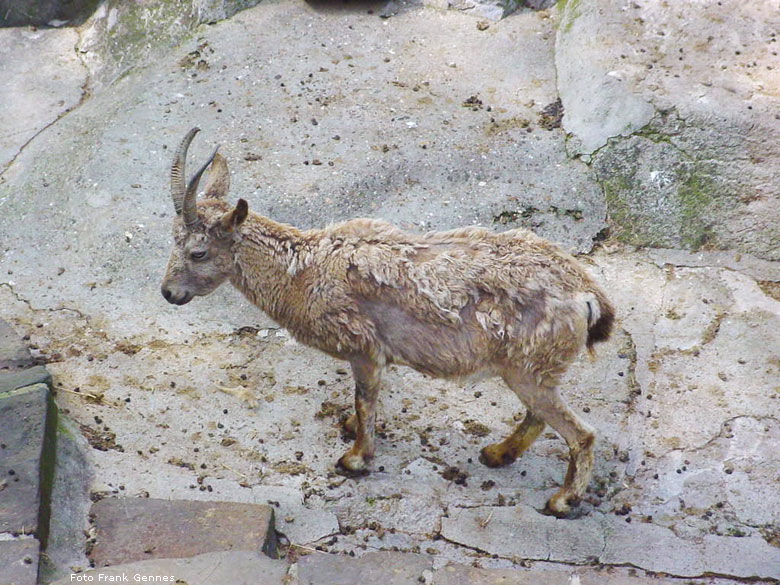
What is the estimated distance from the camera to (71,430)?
21.9 feet

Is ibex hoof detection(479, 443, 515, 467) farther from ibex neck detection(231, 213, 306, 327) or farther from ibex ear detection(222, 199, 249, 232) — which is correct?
ibex ear detection(222, 199, 249, 232)

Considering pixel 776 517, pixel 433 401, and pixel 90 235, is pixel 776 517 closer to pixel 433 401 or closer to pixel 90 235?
pixel 433 401

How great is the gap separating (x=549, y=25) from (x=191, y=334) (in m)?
5.46

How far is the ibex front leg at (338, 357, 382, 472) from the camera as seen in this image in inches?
253

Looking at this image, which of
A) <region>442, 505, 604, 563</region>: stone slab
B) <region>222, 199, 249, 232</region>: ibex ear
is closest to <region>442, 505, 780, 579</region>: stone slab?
<region>442, 505, 604, 563</region>: stone slab

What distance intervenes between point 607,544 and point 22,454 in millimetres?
3842

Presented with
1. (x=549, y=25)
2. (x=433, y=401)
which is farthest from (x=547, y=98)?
(x=433, y=401)

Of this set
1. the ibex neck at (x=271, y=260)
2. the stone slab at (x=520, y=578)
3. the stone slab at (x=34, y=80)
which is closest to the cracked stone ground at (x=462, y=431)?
the stone slab at (x=520, y=578)

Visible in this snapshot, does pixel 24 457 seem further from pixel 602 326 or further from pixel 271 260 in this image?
pixel 602 326

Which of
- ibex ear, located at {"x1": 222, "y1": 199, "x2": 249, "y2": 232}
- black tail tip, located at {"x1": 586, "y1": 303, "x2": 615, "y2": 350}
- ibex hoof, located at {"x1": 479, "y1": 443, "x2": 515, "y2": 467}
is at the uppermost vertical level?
ibex ear, located at {"x1": 222, "y1": 199, "x2": 249, "y2": 232}

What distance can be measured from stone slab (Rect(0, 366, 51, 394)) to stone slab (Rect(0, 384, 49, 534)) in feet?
0.25

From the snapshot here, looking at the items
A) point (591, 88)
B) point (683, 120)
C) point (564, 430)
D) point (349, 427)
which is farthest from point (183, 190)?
point (683, 120)

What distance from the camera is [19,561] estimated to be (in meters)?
5.19

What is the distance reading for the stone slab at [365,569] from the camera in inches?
210
